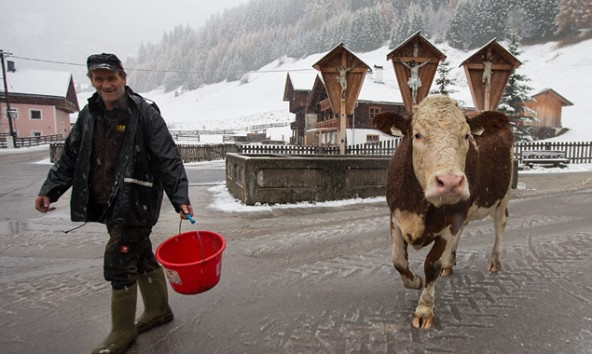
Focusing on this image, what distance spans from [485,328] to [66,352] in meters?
3.43

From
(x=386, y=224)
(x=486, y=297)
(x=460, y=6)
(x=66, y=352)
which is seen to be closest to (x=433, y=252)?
(x=486, y=297)

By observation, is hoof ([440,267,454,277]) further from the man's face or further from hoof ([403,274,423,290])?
the man's face

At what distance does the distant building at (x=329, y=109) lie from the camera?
3341cm

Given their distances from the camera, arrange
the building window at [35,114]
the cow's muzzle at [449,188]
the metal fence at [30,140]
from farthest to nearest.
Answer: the building window at [35,114], the metal fence at [30,140], the cow's muzzle at [449,188]

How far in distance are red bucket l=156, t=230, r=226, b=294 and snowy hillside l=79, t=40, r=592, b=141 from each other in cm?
2124

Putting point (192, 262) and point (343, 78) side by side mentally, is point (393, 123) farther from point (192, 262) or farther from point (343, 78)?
point (343, 78)

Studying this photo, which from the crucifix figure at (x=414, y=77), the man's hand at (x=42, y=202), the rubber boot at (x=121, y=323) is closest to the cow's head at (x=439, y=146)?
the rubber boot at (x=121, y=323)

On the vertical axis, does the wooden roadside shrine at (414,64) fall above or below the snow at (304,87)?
below

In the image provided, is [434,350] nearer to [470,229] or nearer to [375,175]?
[470,229]

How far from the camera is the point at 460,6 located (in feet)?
272

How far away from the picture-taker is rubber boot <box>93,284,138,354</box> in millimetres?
2607

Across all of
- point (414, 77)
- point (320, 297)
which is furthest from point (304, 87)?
point (320, 297)

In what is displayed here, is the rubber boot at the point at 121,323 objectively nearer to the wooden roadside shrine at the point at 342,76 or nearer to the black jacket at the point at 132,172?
the black jacket at the point at 132,172

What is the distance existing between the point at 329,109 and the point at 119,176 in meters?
34.0
